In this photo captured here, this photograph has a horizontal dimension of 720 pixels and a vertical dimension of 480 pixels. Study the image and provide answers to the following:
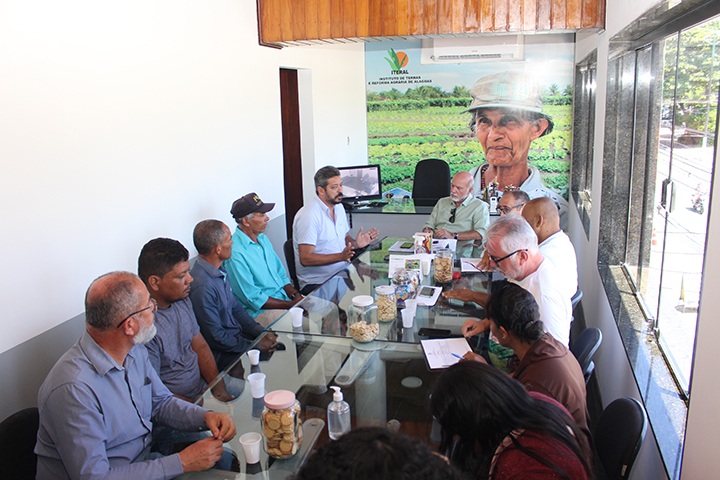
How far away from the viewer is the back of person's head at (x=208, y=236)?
2934 mm

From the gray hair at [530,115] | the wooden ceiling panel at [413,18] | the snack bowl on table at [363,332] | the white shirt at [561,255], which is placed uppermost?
the wooden ceiling panel at [413,18]

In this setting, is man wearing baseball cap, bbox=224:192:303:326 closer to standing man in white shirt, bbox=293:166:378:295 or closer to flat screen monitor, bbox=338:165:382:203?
standing man in white shirt, bbox=293:166:378:295

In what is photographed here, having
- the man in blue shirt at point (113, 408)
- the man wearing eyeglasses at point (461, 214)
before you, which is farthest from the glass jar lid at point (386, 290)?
the man wearing eyeglasses at point (461, 214)

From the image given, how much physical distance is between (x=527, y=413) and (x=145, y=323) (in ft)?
4.41

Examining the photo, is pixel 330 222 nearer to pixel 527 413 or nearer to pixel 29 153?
pixel 29 153

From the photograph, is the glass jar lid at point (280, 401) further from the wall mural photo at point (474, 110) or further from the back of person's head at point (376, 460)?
the wall mural photo at point (474, 110)

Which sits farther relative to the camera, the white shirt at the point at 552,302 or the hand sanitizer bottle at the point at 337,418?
the white shirt at the point at 552,302

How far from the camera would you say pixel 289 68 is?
19.3ft

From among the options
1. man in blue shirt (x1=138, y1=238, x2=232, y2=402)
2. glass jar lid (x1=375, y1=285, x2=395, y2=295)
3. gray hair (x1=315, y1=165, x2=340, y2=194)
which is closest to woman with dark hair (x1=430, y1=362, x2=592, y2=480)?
glass jar lid (x1=375, y1=285, x2=395, y2=295)

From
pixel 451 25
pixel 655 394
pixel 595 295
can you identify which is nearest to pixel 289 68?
pixel 451 25

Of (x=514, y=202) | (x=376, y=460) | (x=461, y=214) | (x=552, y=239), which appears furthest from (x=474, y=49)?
(x=376, y=460)

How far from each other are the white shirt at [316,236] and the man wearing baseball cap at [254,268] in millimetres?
326

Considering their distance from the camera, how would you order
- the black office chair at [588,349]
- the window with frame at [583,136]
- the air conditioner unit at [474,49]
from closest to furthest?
the black office chair at [588,349] < the window with frame at [583,136] < the air conditioner unit at [474,49]

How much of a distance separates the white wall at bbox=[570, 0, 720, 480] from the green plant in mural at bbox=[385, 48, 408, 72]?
109 inches
